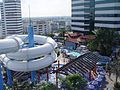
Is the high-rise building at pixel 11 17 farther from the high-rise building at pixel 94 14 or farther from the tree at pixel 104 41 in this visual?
the tree at pixel 104 41

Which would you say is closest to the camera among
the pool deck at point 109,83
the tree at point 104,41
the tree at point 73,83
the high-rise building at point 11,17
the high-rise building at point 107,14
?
the tree at point 73,83

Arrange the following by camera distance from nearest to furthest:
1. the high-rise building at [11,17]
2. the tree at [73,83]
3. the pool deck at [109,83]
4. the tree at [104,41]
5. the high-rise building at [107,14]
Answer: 1. the tree at [73,83]
2. the pool deck at [109,83]
3. the tree at [104,41]
4. the high-rise building at [107,14]
5. the high-rise building at [11,17]

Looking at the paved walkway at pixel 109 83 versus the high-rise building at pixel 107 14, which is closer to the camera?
the paved walkway at pixel 109 83

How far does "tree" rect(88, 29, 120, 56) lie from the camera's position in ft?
223

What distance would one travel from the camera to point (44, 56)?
1629 inches

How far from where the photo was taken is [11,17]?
15662 cm

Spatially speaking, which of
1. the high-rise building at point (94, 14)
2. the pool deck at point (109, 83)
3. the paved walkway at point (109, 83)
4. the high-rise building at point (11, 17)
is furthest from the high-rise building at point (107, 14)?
the high-rise building at point (11, 17)

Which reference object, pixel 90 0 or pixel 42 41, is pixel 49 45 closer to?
pixel 42 41

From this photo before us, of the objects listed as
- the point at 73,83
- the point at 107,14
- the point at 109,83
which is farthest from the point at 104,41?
the point at 73,83

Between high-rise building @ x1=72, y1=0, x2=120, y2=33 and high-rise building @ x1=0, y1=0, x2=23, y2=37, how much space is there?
54015mm

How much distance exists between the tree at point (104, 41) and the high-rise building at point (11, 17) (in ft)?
305

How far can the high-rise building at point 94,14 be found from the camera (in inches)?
3164

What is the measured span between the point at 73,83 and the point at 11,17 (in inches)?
5011

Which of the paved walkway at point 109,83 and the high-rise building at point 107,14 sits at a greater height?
the high-rise building at point 107,14
